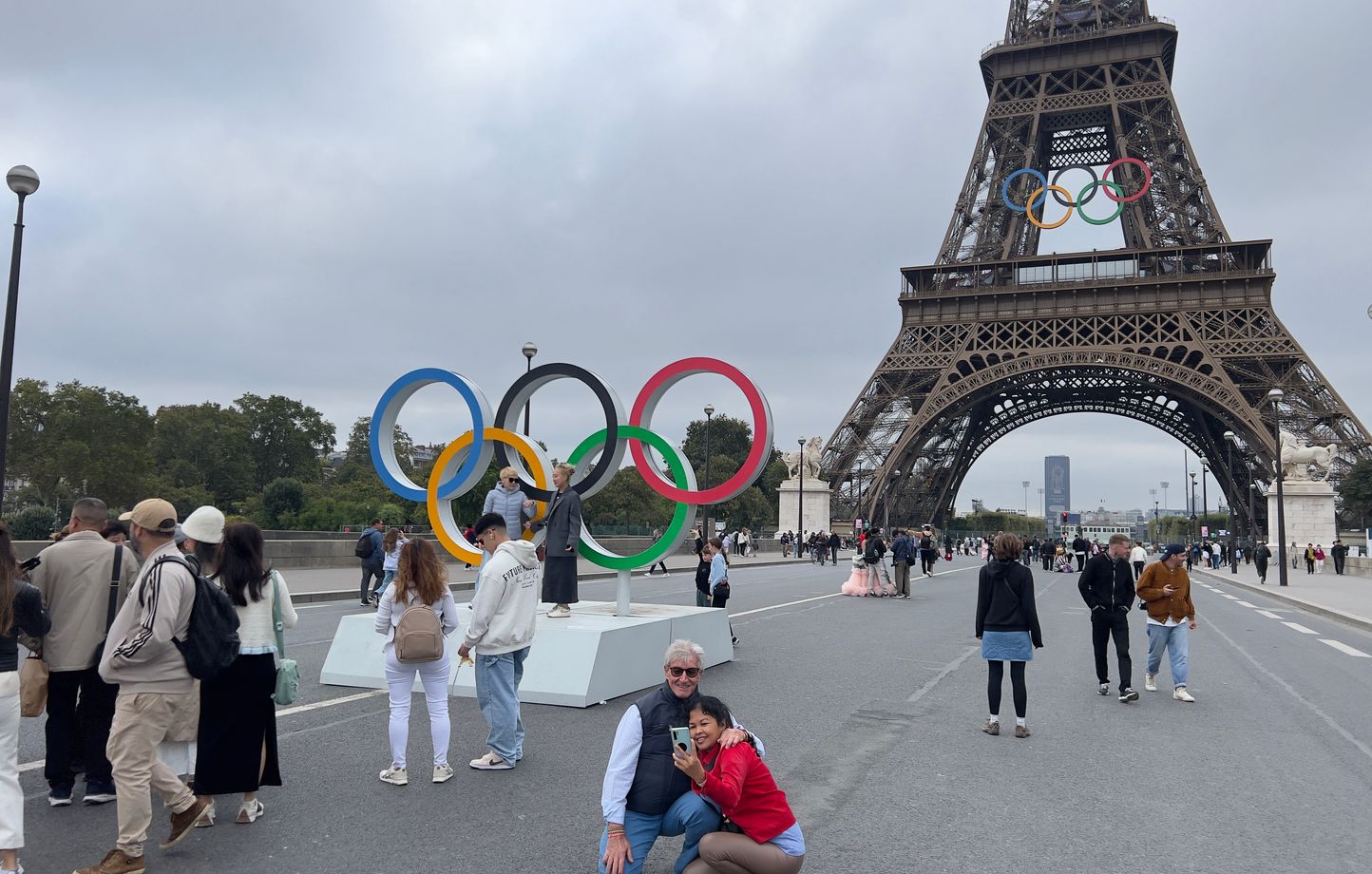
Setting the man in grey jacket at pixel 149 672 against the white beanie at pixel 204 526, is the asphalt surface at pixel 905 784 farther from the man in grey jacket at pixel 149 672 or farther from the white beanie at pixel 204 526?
the white beanie at pixel 204 526

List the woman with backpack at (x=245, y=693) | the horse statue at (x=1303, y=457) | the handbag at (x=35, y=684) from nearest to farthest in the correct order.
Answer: the woman with backpack at (x=245, y=693), the handbag at (x=35, y=684), the horse statue at (x=1303, y=457)

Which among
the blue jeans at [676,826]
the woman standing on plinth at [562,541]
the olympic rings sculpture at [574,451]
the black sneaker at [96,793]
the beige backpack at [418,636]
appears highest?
the olympic rings sculpture at [574,451]

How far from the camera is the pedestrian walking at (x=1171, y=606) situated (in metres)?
9.00

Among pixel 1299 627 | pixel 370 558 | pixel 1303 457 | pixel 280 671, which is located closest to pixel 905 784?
pixel 280 671

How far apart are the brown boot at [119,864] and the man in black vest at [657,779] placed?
6.67ft

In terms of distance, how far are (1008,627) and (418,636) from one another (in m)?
4.52

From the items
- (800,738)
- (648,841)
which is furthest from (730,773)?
(800,738)

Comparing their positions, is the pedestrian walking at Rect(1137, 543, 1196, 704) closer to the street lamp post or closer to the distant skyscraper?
the street lamp post

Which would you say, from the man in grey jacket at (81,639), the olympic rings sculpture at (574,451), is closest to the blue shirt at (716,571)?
the olympic rings sculpture at (574,451)

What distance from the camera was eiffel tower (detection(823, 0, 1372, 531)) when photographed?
43.2m

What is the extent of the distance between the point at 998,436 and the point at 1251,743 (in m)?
60.2

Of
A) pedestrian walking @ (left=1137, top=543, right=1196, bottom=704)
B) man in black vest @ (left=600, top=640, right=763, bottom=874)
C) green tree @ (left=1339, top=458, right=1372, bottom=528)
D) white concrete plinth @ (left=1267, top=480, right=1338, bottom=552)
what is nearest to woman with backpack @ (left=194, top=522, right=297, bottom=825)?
man in black vest @ (left=600, top=640, right=763, bottom=874)

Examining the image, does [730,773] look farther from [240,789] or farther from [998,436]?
[998,436]

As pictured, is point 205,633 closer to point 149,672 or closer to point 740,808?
point 149,672
